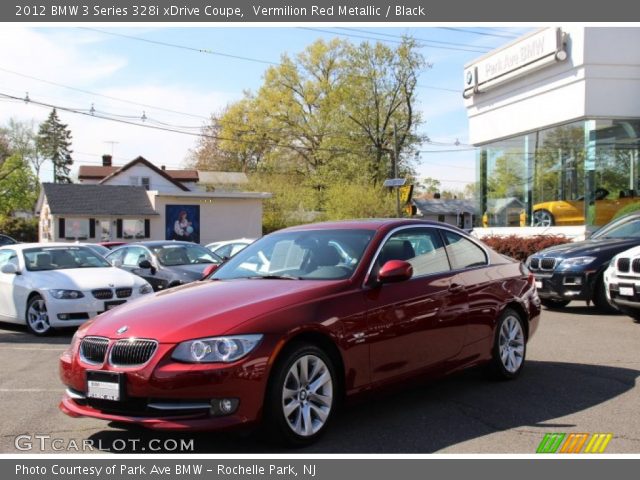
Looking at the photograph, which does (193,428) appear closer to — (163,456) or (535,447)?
(163,456)

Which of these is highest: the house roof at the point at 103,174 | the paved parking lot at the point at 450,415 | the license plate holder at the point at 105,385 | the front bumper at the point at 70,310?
the house roof at the point at 103,174

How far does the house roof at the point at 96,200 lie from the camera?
42.5m

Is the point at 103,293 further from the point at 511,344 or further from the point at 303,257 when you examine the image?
the point at 511,344

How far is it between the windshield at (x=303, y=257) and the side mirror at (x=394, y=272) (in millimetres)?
243

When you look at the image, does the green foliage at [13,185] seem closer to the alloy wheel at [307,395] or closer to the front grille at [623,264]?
the front grille at [623,264]

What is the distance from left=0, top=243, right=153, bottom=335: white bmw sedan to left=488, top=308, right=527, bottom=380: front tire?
243 inches

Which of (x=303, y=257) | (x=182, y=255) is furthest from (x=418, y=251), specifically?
(x=182, y=255)

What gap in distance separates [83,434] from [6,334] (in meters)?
6.67

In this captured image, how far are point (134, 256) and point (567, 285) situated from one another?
8.65 m

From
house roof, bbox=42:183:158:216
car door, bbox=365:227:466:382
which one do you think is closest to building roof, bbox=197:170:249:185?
house roof, bbox=42:183:158:216

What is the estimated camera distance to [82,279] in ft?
35.6

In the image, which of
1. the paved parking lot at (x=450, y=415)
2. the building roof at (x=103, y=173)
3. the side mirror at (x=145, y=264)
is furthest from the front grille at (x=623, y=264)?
the building roof at (x=103, y=173)

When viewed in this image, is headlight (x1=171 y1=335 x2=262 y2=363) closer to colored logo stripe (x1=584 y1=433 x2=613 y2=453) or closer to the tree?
colored logo stripe (x1=584 y1=433 x2=613 y2=453)

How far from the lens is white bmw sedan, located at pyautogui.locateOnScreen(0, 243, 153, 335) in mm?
10423
